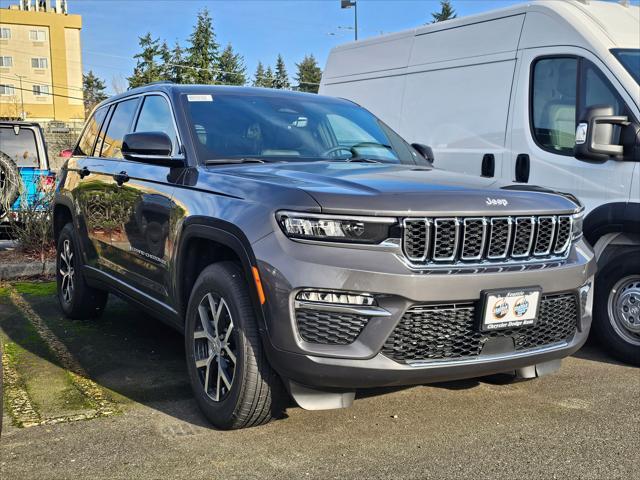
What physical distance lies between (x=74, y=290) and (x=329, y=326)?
347 centimetres

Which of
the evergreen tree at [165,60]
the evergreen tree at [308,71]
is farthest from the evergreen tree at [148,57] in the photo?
the evergreen tree at [308,71]

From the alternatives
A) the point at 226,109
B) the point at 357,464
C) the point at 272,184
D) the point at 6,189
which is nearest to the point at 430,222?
the point at 272,184

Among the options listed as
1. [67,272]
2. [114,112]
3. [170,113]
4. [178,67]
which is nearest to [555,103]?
[170,113]

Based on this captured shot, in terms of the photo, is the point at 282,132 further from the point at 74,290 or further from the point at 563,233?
the point at 74,290

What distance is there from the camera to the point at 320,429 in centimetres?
366

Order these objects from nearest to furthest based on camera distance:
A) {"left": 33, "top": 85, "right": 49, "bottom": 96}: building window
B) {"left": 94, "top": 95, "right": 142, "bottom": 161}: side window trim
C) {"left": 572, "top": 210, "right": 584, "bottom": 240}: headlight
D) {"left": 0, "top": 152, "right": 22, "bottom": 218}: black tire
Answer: {"left": 572, "top": 210, "right": 584, "bottom": 240}: headlight, {"left": 94, "top": 95, "right": 142, "bottom": 161}: side window trim, {"left": 0, "top": 152, "right": 22, "bottom": 218}: black tire, {"left": 33, "top": 85, "right": 49, "bottom": 96}: building window

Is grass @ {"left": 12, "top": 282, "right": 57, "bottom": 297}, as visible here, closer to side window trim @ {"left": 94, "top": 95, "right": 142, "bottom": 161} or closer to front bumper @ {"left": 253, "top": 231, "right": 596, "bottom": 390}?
side window trim @ {"left": 94, "top": 95, "right": 142, "bottom": 161}

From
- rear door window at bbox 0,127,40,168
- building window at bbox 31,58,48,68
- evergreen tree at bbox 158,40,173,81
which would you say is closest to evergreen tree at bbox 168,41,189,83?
evergreen tree at bbox 158,40,173,81

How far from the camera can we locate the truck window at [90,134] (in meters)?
5.88

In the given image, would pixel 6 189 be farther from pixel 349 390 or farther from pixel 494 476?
pixel 494 476

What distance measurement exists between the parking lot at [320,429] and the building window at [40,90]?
2918 inches

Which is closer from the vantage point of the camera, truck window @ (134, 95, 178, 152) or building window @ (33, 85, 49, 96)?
truck window @ (134, 95, 178, 152)

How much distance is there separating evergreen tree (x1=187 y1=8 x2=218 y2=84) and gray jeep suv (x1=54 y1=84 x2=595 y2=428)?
54.2 m

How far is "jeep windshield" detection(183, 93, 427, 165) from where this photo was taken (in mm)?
4234
